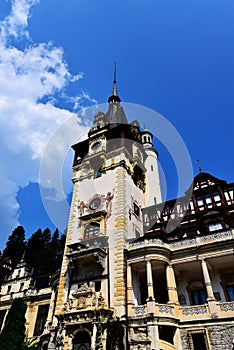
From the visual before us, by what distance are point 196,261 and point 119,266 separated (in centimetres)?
695

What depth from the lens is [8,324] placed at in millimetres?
24531

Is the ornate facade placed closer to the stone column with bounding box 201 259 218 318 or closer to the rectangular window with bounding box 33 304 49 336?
the stone column with bounding box 201 259 218 318

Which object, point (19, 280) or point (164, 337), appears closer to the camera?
point (164, 337)

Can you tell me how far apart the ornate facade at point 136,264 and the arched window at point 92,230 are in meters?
0.12

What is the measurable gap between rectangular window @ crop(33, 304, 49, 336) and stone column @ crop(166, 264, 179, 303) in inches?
745

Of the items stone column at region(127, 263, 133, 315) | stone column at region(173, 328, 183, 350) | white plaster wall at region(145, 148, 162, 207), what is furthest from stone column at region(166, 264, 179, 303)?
white plaster wall at region(145, 148, 162, 207)

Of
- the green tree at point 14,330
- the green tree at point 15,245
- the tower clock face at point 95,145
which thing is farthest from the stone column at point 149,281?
the green tree at point 15,245

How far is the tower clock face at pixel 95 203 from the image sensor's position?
31316mm

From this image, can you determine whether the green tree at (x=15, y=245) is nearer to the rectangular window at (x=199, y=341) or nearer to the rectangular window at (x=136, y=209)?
the rectangular window at (x=136, y=209)

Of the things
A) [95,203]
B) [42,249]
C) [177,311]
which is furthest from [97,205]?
[42,249]

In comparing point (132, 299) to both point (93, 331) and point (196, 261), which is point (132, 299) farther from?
point (196, 261)

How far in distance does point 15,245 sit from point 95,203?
49.3 m

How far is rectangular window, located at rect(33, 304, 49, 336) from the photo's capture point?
3280cm

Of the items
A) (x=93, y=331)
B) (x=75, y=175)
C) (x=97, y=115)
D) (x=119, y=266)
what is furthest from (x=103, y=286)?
(x=97, y=115)
